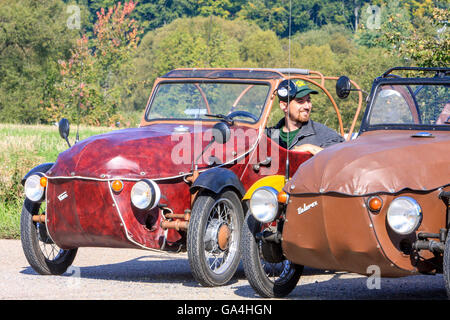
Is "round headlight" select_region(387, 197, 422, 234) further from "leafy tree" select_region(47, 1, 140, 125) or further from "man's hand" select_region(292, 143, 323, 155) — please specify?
"leafy tree" select_region(47, 1, 140, 125)

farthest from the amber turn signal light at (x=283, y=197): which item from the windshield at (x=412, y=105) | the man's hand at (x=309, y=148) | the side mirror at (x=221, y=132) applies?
the man's hand at (x=309, y=148)

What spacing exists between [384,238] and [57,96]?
135ft

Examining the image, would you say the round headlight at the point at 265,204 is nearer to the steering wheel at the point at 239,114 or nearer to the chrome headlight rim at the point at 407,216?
the chrome headlight rim at the point at 407,216

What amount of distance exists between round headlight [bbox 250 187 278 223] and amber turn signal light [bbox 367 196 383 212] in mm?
863

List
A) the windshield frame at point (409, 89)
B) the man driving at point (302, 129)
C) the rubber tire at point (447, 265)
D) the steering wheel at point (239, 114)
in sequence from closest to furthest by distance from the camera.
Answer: the rubber tire at point (447, 265) < the windshield frame at point (409, 89) < the man driving at point (302, 129) < the steering wheel at point (239, 114)

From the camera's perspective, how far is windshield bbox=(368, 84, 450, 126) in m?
8.20

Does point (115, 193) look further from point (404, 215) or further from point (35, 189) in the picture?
point (404, 215)

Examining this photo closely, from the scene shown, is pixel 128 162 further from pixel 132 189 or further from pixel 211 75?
pixel 211 75

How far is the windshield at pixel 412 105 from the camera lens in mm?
8203

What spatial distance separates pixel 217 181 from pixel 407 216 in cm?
246

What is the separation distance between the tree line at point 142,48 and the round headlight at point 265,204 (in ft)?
47.1

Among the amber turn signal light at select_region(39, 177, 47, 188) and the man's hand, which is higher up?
the man's hand

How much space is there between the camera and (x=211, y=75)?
413 inches

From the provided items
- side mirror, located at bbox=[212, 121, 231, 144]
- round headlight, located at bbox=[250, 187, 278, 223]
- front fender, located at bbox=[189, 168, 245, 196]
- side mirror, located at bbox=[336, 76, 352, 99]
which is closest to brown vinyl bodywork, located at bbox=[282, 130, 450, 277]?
round headlight, located at bbox=[250, 187, 278, 223]
